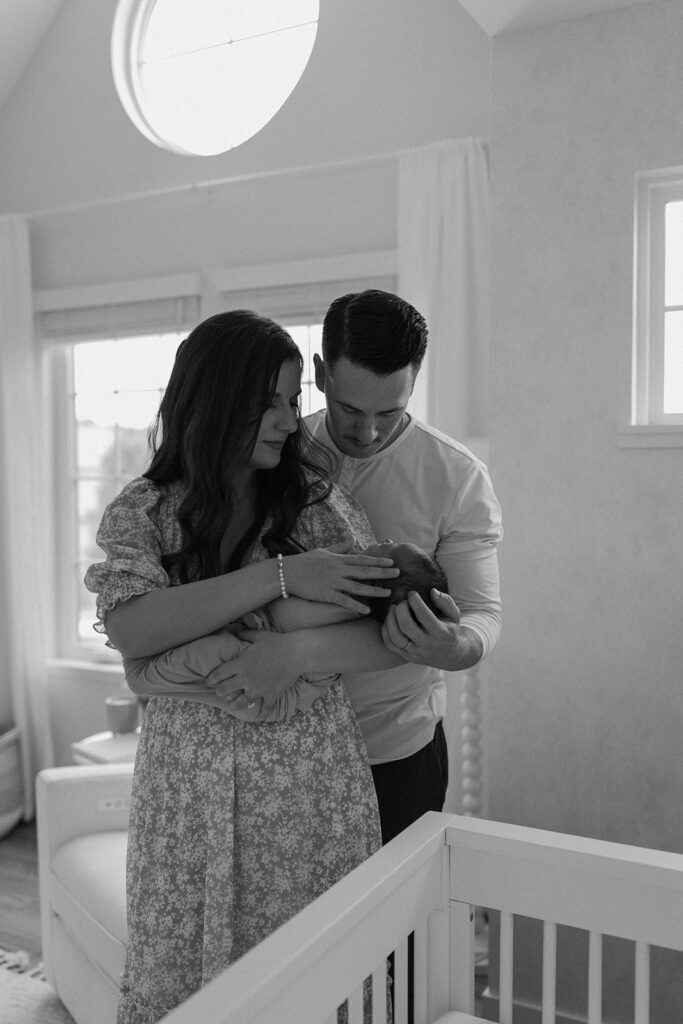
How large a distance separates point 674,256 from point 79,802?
7.26 ft

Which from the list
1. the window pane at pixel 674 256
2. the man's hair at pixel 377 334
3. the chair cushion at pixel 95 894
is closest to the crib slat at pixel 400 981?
the man's hair at pixel 377 334

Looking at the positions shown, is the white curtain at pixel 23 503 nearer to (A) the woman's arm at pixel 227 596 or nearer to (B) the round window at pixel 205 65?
(B) the round window at pixel 205 65

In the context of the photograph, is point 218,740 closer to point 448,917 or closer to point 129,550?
point 129,550

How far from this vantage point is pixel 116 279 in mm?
3961

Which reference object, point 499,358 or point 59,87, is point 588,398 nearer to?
point 499,358

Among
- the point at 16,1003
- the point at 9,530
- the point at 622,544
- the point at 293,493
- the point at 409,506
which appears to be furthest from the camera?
the point at 9,530

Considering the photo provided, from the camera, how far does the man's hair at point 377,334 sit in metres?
1.45

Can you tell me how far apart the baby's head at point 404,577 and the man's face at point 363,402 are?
0.24 meters

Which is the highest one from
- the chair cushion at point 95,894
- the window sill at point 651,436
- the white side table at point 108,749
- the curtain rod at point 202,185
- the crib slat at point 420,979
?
the curtain rod at point 202,185

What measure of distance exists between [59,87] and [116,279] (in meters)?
0.87

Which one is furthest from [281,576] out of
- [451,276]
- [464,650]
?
[451,276]

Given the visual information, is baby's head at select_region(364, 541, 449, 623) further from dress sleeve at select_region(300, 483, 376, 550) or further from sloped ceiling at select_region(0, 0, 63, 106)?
sloped ceiling at select_region(0, 0, 63, 106)

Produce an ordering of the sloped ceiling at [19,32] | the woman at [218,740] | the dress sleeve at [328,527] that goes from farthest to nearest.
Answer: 1. the sloped ceiling at [19,32]
2. the dress sleeve at [328,527]
3. the woman at [218,740]

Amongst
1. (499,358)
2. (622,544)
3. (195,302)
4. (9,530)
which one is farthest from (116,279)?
(622,544)
